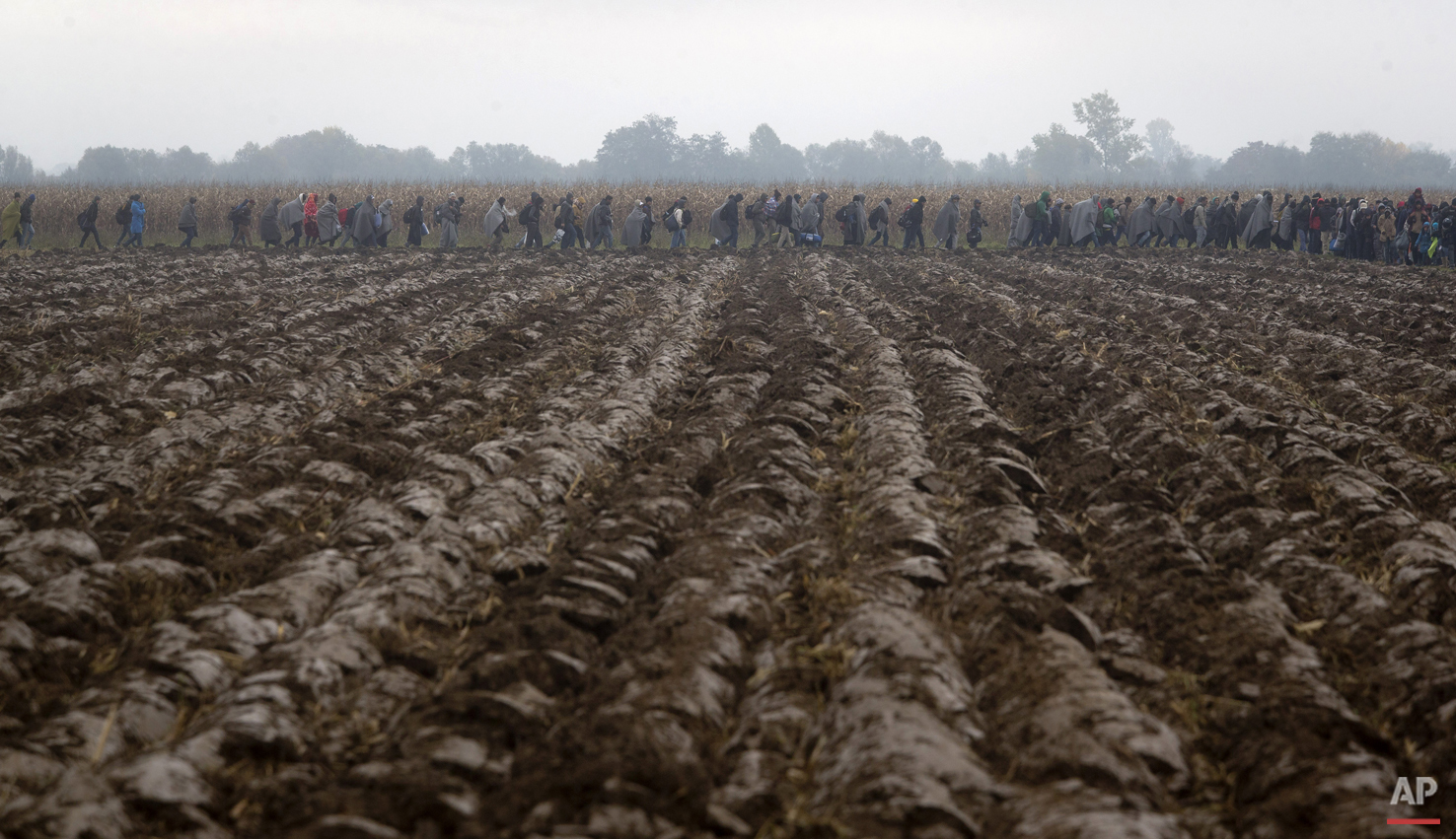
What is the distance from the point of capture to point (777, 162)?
122 metres

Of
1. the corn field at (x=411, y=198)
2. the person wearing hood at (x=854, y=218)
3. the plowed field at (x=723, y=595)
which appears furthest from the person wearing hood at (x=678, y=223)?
the plowed field at (x=723, y=595)

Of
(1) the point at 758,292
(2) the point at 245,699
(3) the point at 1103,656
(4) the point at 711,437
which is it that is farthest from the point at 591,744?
(1) the point at 758,292

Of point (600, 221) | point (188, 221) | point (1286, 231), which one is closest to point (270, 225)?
point (188, 221)

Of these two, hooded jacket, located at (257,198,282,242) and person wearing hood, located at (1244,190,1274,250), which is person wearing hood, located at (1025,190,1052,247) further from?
hooded jacket, located at (257,198,282,242)

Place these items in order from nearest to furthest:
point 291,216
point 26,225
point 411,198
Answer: point 26,225 < point 291,216 < point 411,198

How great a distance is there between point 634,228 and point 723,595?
68.9 feet

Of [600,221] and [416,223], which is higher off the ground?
[600,221]

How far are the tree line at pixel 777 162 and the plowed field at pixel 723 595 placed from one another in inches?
3329

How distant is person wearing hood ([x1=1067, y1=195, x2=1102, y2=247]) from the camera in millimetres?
23875

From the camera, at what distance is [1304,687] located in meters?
3.23

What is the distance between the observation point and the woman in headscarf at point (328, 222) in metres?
22.8

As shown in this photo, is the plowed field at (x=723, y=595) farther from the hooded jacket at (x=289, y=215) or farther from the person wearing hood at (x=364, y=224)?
the hooded jacket at (x=289, y=215)

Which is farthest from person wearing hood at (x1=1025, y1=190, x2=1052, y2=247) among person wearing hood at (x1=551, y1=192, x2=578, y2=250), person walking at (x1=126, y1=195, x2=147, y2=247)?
person walking at (x1=126, y1=195, x2=147, y2=247)

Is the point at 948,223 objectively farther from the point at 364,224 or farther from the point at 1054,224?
the point at 364,224
